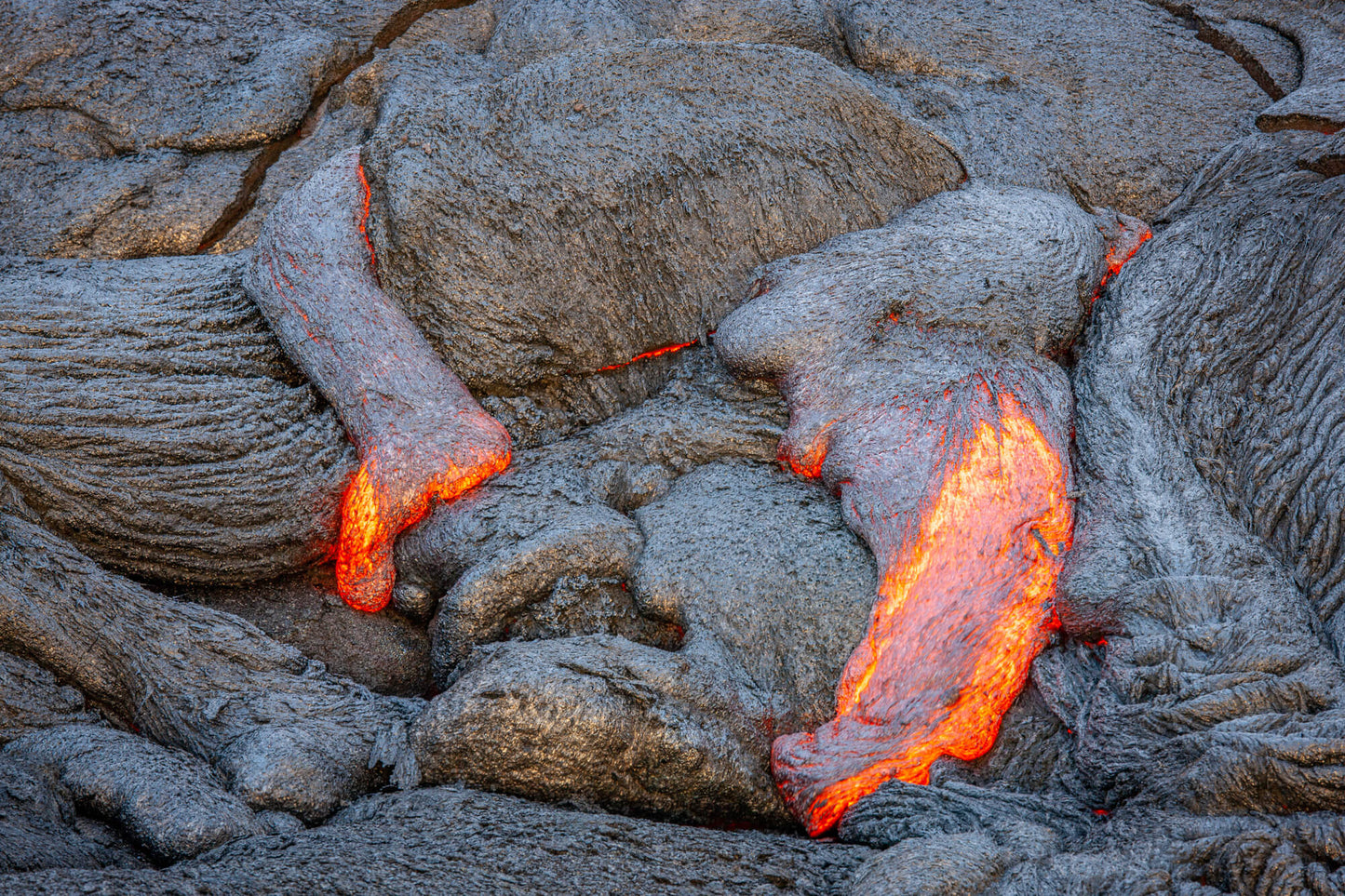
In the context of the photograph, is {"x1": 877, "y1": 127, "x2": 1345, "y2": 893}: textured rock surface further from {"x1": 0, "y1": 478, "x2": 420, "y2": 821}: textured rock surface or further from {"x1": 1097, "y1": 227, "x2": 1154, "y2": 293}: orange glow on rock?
{"x1": 0, "y1": 478, "x2": 420, "y2": 821}: textured rock surface

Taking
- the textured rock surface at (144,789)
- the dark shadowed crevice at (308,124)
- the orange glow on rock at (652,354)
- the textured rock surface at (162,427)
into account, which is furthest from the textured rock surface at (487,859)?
the dark shadowed crevice at (308,124)

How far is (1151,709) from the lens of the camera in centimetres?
312

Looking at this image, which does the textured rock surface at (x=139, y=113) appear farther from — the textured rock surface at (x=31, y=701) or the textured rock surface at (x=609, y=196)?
the textured rock surface at (x=31, y=701)

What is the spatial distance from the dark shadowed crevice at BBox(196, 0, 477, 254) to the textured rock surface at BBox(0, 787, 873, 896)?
2902 mm

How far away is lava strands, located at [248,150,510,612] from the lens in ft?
13.2

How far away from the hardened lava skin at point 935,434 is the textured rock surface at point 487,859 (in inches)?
23.6

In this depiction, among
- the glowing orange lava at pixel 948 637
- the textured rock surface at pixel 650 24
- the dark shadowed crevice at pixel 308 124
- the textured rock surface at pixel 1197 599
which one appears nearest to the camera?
the textured rock surface at pixel 1197 599

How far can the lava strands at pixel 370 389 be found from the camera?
403 centimetres

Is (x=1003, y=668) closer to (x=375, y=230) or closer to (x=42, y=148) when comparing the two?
(x=375, y=230)

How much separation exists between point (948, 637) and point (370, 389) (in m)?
2.42

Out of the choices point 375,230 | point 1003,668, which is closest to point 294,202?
point 375,230

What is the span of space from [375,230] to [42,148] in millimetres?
1824

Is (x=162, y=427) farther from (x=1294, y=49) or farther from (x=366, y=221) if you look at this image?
(x=1294, y=49)

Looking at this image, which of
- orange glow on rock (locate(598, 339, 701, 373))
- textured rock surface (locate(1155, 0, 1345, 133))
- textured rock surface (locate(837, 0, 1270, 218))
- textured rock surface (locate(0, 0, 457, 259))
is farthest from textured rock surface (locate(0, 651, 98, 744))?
textured rock surface (locate(1155, 0, 1345, 133))
